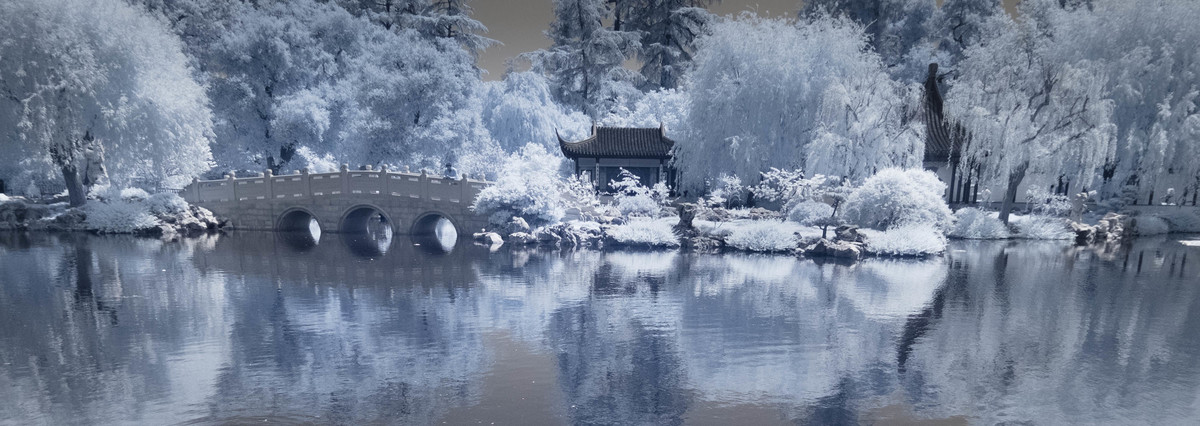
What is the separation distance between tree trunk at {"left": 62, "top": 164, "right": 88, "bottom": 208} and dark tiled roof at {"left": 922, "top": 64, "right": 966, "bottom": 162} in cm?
3803

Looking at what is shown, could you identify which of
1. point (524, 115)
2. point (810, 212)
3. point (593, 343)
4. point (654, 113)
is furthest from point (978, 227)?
point (524, 115)

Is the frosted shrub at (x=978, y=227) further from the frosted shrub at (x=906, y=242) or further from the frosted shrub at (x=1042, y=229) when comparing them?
the frosted shrub at (x=906, y=242)

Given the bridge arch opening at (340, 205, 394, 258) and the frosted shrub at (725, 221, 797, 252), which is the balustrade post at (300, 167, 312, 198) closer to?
the bridge arch opening at (340, 205, 394, 258)

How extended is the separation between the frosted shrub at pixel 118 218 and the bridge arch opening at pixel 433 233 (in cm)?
1099

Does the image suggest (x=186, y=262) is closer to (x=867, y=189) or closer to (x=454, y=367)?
(x=454, y=367)

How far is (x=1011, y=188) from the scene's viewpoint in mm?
25641

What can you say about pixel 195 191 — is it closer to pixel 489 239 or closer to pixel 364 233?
pixel 364 233

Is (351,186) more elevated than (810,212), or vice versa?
(351,186)

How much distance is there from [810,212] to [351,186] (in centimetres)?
1944

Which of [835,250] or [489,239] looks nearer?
[835,250]

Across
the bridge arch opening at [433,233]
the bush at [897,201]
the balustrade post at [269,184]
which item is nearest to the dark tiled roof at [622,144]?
the bridge arch opening at [433,233]

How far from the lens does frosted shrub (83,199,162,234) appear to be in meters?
25.7

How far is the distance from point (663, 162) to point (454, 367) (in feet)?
74.6

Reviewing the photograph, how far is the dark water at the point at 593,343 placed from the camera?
8.23 metres
